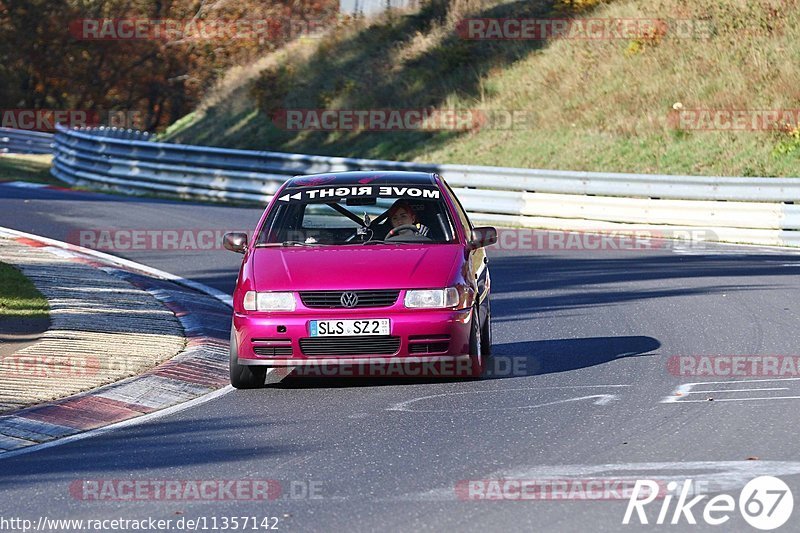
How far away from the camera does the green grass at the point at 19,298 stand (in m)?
12.7

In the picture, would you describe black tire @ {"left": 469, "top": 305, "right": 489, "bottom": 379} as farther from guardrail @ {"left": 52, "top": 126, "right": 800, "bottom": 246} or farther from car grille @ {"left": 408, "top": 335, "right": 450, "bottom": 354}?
guardrail @ {"left": 52, "top": 126, "right": 800, "bottom": 246}

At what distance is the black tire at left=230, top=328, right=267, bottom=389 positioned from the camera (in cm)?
995

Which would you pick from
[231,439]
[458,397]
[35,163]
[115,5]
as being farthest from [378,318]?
[115,5]

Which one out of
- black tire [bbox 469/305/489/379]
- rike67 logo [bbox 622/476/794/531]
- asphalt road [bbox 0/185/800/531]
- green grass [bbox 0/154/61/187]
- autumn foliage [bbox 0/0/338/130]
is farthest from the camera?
autumn foliage [bbox 0/0/338/130]

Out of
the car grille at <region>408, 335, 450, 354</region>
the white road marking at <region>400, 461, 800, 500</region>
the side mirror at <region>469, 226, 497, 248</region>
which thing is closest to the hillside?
the side mirror at <region>469, 226, 497, 248</region>

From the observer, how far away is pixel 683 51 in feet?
105

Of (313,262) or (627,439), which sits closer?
(627,439)

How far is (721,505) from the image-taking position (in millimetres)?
6336

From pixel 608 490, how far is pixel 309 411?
118 inches

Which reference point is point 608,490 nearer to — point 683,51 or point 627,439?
point 627,439

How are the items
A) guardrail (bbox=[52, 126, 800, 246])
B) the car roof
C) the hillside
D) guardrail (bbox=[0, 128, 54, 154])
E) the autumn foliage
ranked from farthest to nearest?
1. the autumn foliage
2. guardrail (bbox=[0, 128, 54, 154])
3. the hillside
4. guardrail (bbox=[52, 126, 800, 246])
5. the car roof

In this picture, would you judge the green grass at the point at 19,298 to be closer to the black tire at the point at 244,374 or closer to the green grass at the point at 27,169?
the black tire at the point at 244,374

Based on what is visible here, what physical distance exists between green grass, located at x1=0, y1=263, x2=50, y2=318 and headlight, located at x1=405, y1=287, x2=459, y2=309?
4.46 m

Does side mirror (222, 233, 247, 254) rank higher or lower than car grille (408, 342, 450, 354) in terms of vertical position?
higher
